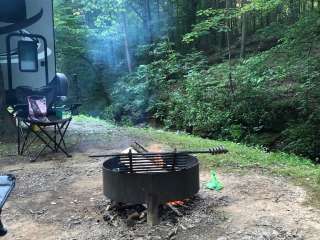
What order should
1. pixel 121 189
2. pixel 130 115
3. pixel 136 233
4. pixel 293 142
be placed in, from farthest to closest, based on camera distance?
pixel 130 115 < pixel 293 142 < pixel 121 189 < pixel 136 233

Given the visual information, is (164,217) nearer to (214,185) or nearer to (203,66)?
(214,185)

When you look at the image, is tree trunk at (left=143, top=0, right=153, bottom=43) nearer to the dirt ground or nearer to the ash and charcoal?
the dirt ground

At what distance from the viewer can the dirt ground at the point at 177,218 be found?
3131mm

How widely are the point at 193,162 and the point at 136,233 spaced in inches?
35.7

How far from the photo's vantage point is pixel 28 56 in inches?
312

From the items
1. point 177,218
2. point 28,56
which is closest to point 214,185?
point 177,218

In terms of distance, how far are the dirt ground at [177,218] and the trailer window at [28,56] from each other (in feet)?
10.8

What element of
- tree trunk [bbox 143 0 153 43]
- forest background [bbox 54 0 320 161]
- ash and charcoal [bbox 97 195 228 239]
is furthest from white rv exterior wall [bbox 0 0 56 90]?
tree trunk [bbox 143 0 153 43]

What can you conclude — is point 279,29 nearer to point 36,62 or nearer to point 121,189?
point 36,62

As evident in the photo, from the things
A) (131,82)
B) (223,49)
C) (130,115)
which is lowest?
(130,115)

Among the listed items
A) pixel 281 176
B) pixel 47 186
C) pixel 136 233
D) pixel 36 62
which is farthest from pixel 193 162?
→ pixel 36 62

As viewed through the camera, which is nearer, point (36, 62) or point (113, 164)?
point (113, 164)

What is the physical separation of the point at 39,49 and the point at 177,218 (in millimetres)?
5841

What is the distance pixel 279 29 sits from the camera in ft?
33.9
